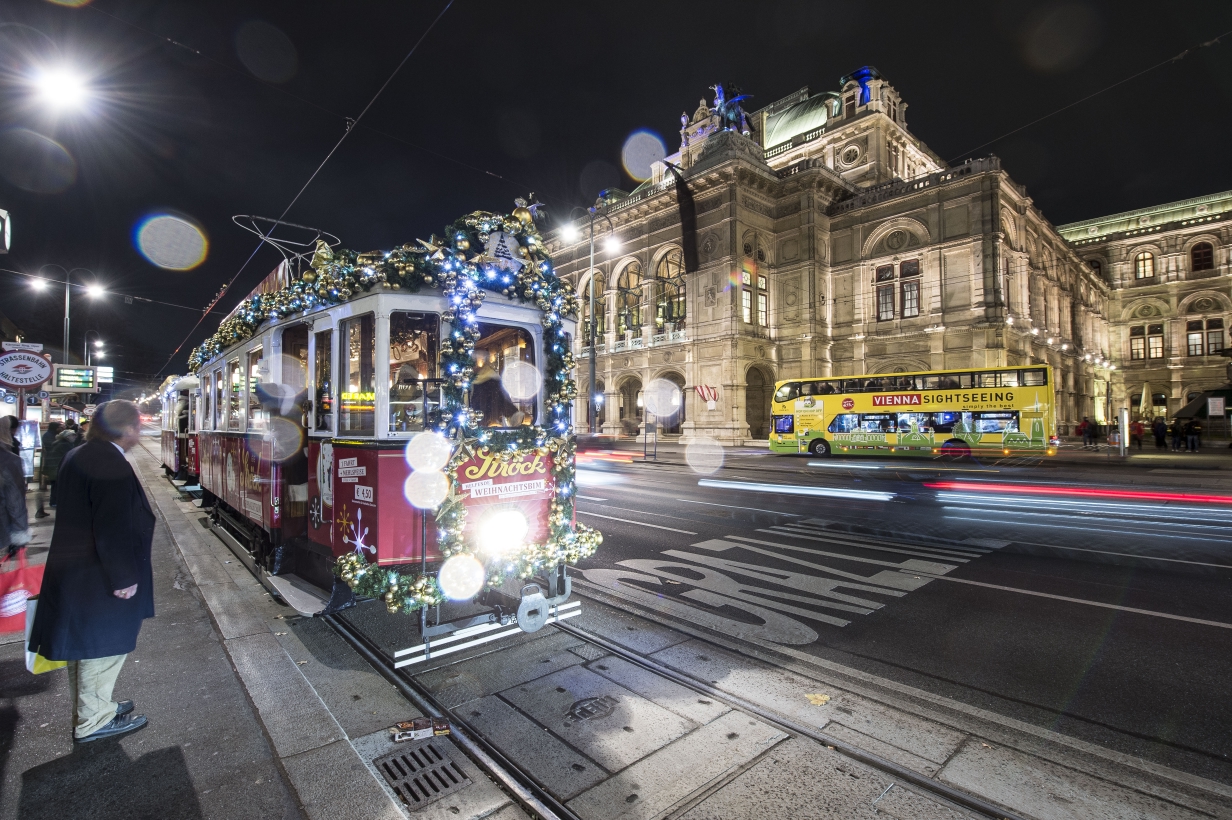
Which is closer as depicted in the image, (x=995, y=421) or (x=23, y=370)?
(x=23, y=370)

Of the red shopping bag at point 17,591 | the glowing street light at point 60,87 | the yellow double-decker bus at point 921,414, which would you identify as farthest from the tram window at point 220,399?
the yellow double-decker bus at point 921,414

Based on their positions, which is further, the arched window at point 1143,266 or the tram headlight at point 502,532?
the arched window at point 1143,266

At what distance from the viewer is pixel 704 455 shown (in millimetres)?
27734

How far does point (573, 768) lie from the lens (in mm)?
3176

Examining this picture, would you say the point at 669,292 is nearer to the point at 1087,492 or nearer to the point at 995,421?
the point at 995,421

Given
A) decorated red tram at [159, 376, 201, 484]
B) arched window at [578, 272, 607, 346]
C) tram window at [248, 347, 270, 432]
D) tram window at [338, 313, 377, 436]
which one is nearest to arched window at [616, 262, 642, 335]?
arched window at [578, 272, 607, 346]

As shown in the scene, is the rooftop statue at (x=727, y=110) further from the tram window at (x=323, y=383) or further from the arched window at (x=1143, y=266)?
the arched window at (x=1143, y=266)

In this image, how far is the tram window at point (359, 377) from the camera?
16.0ft

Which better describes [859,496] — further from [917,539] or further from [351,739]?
[351,739]

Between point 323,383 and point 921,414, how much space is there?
2533 centimetres

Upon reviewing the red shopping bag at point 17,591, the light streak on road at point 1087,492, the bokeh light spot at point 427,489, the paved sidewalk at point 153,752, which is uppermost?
the bokeh light spot at point 427,489

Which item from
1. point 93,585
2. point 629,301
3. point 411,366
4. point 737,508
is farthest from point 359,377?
point 629,301

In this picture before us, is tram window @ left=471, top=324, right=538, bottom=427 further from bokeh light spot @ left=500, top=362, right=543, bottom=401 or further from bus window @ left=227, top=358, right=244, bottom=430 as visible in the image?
bus window @ left=227, top=358, right=244, bottom=430

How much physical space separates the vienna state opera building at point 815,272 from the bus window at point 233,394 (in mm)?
21484
